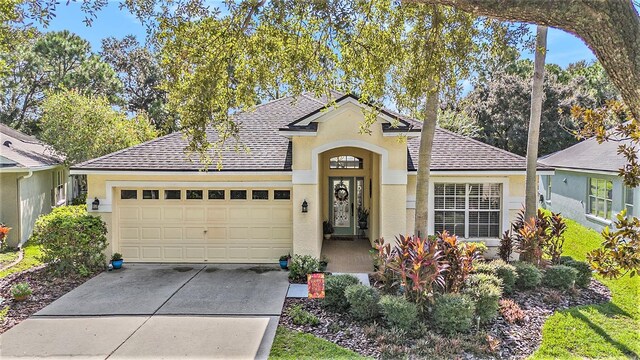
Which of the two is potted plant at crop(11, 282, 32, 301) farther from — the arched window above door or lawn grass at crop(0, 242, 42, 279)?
the arched window above door

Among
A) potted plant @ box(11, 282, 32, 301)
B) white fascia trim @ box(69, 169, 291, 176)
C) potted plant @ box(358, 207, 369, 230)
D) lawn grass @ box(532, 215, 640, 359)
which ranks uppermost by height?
white fascia trim @ box(69, 169, 291, 176)

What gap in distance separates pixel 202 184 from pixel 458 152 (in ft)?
28.5

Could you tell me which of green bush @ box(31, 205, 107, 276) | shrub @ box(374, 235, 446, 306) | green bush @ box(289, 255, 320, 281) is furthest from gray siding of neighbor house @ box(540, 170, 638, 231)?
green bush @ box(31, 205, 107, 276)

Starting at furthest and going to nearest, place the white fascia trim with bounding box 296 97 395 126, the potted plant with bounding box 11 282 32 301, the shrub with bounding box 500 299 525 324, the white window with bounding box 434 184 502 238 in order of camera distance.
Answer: the white window with bounding box 434 184 502 238
the white fascia trim with bounding box 296 97 395 126
the potted plant with bounding box 11 282 32 301
the shrub with bounding box 500 299 525 324

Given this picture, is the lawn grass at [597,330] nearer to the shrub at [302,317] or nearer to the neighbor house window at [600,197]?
the shrub at [302,317]

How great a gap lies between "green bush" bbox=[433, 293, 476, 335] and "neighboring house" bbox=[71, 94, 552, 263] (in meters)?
4.07

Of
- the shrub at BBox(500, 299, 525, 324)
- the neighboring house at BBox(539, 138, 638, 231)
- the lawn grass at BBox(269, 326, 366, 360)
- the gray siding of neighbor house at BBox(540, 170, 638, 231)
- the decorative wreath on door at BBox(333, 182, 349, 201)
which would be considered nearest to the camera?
the lawn grass at BBox(269, 326, 366, 360)

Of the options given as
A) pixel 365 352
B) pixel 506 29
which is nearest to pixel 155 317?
pixel 365 352

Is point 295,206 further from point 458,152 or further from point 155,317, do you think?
point 458,152

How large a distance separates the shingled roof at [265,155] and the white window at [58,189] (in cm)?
922

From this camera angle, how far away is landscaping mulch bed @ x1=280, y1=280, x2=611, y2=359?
661cm

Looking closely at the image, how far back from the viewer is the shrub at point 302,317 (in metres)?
7.33

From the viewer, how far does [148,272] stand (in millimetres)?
11016

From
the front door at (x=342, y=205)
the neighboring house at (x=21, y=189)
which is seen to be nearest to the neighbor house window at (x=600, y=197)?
the front door at (x=342, y=205)
